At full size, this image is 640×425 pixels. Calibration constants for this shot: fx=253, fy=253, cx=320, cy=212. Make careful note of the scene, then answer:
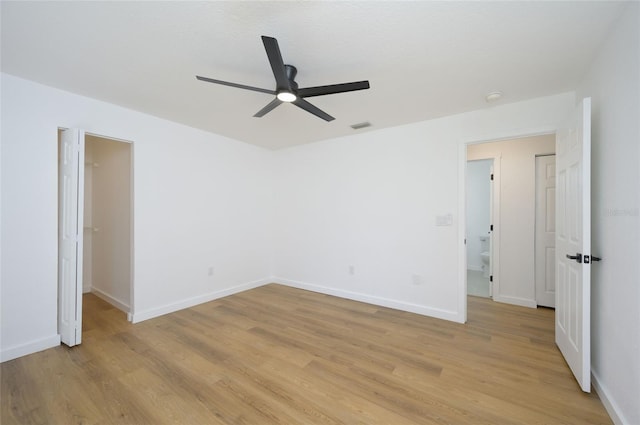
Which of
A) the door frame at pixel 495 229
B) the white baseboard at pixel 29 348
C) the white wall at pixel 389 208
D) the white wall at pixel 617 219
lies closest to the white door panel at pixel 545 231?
the door frame at pixel 495 229

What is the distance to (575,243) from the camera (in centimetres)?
200

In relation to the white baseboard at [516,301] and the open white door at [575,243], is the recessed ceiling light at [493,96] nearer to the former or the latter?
the open white door at [575,243]

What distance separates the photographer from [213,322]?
3.10 meters

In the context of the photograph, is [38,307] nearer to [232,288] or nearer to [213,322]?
[213,322]

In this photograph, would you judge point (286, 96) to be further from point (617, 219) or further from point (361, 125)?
point (617, 219)

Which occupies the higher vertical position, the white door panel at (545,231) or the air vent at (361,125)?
the air vent at (361,125)

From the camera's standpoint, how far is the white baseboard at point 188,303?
10.2 feet

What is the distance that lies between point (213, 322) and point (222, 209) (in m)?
1.74

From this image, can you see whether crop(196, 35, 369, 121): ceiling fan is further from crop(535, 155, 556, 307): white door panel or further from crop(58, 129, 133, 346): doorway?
crop(535, 155, 556, 307): white door panel

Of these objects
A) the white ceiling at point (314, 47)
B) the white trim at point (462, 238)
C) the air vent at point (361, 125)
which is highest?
the white ceiling at point (314, 47)

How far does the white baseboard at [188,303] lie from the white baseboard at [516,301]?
386 centimetres

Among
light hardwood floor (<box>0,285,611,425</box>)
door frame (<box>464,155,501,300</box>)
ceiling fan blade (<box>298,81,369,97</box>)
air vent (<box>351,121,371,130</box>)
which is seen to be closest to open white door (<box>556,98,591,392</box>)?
light hardwood floor (<box>0,285,611,425</box>)

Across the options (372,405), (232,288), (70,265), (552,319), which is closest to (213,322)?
Answer: (232,288)

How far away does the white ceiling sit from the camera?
1.54 meters
